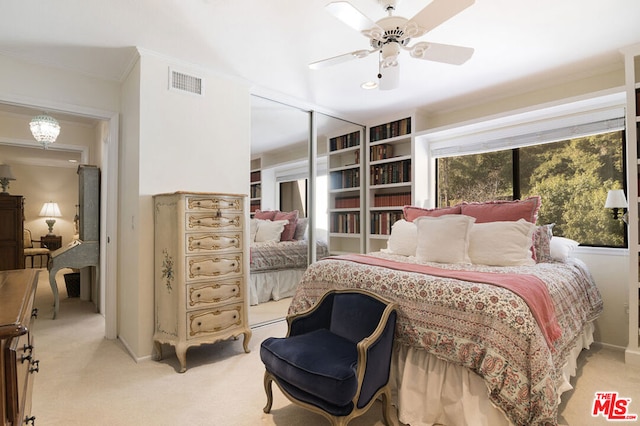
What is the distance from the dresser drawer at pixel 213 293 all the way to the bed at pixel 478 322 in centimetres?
55

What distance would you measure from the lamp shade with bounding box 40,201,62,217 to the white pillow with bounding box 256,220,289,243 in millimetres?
6205

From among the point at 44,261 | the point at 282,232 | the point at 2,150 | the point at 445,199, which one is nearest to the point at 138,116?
the point at 282,232

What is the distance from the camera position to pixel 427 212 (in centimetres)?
318

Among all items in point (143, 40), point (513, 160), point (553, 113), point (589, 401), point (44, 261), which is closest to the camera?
point (589, 401)

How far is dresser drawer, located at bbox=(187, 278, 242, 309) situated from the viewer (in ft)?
8.20

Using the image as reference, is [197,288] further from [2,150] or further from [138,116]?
[2,150]

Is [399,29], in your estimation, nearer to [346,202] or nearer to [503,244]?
[503,244]

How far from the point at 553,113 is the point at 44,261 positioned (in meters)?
9.30

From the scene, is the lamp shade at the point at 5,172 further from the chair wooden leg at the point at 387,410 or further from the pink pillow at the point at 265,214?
the chair wooden leg at the point at 387,410

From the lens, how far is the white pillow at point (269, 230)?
3.55 meters

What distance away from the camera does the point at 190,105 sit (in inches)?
112

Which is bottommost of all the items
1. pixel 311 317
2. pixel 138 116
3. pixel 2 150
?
pixel 311 317

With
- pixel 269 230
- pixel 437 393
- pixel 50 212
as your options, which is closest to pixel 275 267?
pixel 269 230

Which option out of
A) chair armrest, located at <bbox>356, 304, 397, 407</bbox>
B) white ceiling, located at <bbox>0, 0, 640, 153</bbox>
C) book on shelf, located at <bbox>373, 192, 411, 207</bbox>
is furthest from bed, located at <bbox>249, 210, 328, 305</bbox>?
chair armrest, located at <bbox>356, 304, 397, 407</bbox>
